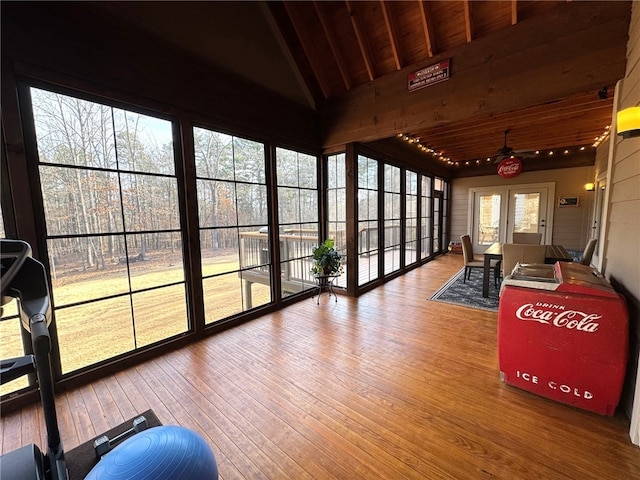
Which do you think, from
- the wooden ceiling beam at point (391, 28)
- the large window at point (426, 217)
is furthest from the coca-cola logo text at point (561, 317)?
the large window at point (426, 217)

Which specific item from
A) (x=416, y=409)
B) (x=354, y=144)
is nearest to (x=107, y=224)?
(x=416, y=409)

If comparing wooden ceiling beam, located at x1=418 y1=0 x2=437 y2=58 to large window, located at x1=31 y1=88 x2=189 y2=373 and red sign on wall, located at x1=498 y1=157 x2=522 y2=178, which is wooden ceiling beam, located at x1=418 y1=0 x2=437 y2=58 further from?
red sign on wall, located at x1=498 y1=157 x2=522 y2=178

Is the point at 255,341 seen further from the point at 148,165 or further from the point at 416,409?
the point at 148,165

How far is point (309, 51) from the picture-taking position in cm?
367

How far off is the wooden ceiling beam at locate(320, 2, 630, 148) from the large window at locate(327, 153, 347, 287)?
3.03 ft

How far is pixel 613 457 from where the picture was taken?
58.5 inches

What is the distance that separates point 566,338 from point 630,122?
1447 mm

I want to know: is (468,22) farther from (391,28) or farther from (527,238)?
(527,238)

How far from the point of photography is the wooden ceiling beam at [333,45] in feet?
10.5

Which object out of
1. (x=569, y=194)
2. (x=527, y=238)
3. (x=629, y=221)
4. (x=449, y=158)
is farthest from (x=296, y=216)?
(x=569, y=194)

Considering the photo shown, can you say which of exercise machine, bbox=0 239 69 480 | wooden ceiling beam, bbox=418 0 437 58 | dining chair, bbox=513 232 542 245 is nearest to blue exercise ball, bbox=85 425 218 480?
exercise machine, bbox=0 239 69 480

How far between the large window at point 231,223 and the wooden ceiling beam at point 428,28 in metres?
2.33

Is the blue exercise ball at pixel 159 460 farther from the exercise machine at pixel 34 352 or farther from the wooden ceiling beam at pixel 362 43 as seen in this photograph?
the wooden ceiling beam at pixel 362 43

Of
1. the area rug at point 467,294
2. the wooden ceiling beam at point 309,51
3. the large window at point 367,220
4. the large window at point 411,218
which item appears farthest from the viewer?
the large window at point 411,218
